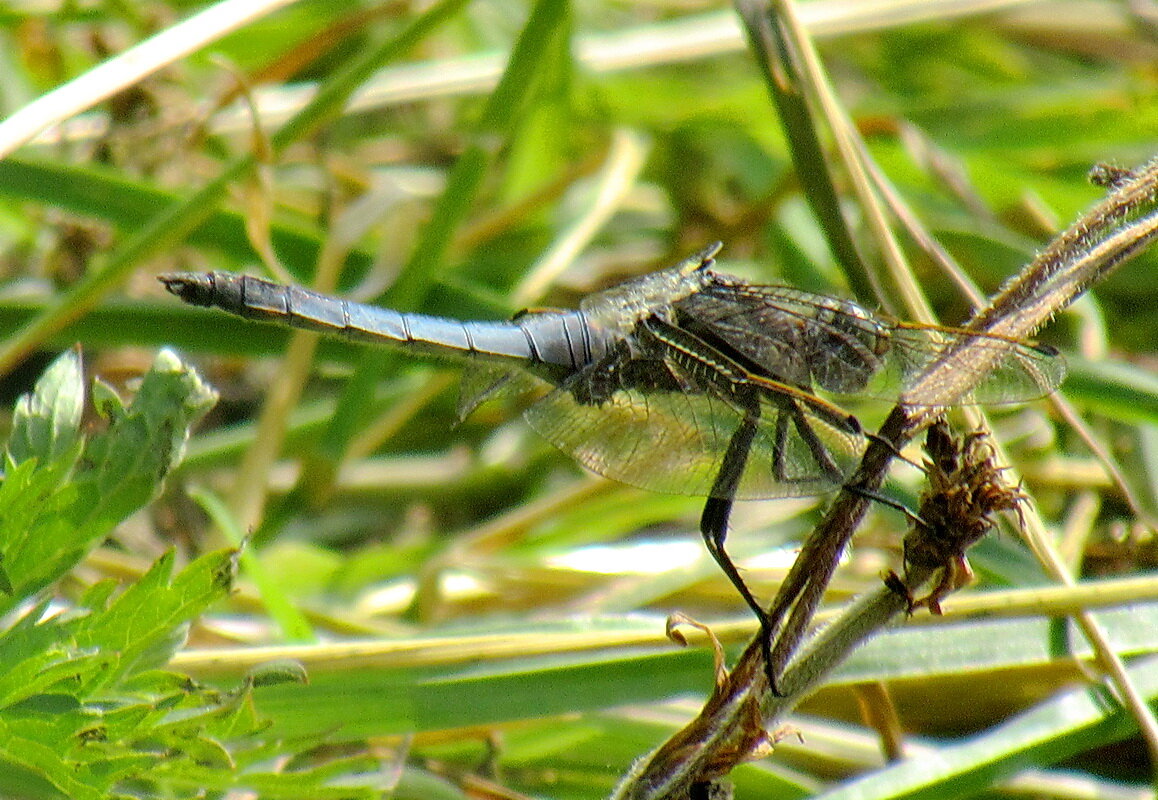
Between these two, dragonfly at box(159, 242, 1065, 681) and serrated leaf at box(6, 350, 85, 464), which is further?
dragonfly at box(159, 242, 1065, 681)

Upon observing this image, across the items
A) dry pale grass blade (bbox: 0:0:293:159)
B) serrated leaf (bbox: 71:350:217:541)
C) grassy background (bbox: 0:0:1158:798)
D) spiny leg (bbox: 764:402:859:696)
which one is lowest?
grassy background (bbox: 0:0:1158:798)

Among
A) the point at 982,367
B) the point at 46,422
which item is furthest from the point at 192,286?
the point at 982,367

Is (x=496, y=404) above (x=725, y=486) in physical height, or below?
below

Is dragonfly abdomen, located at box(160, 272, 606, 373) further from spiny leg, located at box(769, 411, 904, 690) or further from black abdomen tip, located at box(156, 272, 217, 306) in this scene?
spiny leg, located at box(769, 411, 904, 690)

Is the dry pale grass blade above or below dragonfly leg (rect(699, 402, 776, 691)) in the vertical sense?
above

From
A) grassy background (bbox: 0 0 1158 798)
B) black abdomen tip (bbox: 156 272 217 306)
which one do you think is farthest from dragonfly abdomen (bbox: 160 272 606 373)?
grassy background (bbox: 0 0 1158 798)

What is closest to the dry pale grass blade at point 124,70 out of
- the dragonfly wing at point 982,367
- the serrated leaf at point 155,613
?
the serrated leaf at point 155,613

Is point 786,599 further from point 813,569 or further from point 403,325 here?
point 403,325
